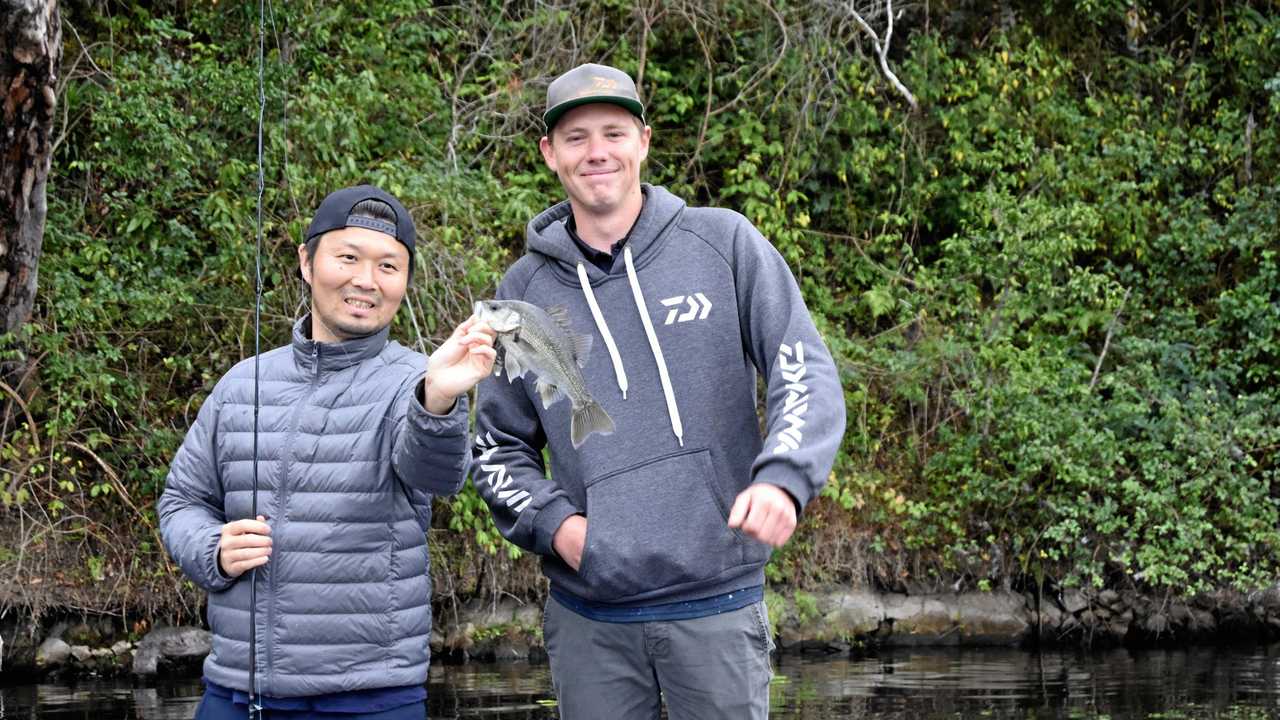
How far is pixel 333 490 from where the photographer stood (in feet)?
10.6

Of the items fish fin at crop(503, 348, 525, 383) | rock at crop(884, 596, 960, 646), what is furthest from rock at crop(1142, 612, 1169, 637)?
fish fin at crop(503, 348, 525, 383)

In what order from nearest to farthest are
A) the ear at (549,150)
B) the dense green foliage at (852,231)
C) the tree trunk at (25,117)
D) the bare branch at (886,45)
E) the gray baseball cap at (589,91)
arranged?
the gray baseball cap at (589,91)
the ear at (549,150)
the tree trunk at (25,117)
the dense green foliage at (852,231)
the bare branch at (886,45)

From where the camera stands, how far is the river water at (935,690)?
8133 mm

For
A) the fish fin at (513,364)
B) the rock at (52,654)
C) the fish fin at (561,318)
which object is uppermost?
the fish fin at (561,318)

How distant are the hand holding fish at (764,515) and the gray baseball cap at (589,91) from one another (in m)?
1.04

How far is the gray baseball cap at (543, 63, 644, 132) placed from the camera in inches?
131

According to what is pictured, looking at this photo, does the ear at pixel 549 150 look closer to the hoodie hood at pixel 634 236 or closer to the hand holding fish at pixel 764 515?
the hoodie hood at pixel 634 236

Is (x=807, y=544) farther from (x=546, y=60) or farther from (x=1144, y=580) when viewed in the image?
(x=546, y=60)

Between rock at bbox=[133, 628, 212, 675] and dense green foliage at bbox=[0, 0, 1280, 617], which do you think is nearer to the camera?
rock at bbox=[133, 628, 212, 675]

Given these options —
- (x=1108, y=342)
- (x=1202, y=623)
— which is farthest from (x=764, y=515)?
(x=1108, y=342)

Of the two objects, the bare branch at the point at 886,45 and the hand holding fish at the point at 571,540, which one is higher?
the bare branch at the point at 886,45

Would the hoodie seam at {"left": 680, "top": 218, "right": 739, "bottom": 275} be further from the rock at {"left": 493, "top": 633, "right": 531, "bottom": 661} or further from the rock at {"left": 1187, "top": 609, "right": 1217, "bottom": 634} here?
the rock at {"left": 1187, "top": 609, "right": 1217, "bottom": 634}

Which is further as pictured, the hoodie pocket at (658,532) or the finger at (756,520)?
the hoodie pocket at (658,532)

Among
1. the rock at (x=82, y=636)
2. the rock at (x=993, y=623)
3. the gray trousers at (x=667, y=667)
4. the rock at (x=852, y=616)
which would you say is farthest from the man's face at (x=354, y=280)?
the rock at (x=993, y=623)
